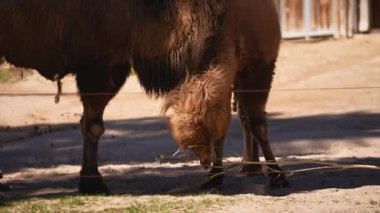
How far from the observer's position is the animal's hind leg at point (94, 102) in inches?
320

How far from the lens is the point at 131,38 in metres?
8.05

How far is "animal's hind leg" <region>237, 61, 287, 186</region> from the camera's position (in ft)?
27.6

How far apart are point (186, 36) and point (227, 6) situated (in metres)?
0.47

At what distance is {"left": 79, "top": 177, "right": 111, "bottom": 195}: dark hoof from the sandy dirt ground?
0.23m

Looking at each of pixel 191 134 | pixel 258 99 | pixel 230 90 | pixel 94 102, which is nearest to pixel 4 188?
pixel 94 102

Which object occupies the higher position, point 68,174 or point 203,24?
point 203,24

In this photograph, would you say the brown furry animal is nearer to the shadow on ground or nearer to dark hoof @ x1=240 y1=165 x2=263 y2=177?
dark hoof @ x1=240 y1=165 x2=263 y2=177

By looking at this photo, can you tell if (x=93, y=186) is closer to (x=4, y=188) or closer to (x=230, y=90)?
(x=4, y=188)

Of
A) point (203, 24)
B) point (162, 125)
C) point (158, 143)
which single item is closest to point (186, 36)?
point (203, 24)

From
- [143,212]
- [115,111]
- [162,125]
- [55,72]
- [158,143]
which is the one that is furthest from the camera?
[115,111]

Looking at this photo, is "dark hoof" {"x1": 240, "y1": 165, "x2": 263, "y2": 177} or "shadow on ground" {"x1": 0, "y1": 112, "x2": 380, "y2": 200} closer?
"shadow on ground" {"x1": 0, "y1": 112, "x2": 380, "y2": 200}

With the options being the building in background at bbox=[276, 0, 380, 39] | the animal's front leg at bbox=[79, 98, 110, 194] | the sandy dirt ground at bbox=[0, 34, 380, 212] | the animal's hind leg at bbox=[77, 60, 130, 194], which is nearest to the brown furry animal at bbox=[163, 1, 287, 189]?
the sandy dirt ground at bbox=[0, 34, 380, 212]

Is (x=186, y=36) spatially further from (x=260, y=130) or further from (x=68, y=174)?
(x=68, y=174)

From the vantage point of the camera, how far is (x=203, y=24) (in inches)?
314
